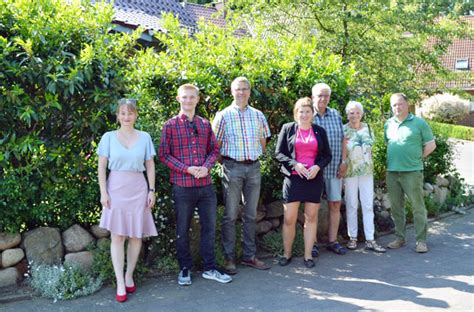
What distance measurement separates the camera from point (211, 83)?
234 inches

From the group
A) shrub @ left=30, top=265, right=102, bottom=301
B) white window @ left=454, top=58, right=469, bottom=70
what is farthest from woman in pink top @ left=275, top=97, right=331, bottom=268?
white window @ left=454, top=58, right=469, bottom=70

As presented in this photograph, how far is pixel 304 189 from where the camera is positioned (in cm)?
554

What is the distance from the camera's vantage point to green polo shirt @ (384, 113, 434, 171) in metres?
6.15

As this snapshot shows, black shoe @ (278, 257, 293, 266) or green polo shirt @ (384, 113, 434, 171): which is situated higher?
green polo shirt @ (384, 113, 434, 171)

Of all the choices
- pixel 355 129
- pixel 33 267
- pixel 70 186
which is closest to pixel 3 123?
pixel 70 186

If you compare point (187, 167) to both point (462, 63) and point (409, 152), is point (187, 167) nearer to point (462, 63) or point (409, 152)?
point (409, 152)

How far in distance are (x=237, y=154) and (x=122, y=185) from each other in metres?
1.27

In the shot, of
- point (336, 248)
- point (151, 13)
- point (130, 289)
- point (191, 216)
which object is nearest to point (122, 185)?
point (191, 216)

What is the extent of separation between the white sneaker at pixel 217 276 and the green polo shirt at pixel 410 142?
8.49ft

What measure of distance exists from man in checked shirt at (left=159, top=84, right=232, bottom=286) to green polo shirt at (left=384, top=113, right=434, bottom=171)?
246cm

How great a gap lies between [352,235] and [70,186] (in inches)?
134

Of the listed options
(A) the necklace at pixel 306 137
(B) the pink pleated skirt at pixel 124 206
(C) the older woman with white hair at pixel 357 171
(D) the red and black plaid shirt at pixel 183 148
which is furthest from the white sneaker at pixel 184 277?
(C) the older woman with white hair at pixel 357 171

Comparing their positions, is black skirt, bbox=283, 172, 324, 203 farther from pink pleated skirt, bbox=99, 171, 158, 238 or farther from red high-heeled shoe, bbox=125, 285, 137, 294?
red high-heeled shoe, bbox=125, 285, 137, 294

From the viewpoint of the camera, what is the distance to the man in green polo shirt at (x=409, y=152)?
20.2 feet
